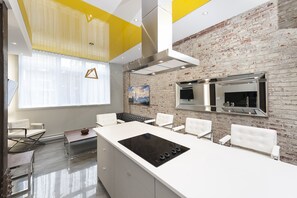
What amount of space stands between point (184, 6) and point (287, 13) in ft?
5.25

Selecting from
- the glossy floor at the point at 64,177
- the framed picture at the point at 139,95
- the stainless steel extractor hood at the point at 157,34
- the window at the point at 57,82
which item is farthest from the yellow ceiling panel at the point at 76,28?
the glossy floor at the point at 64,177

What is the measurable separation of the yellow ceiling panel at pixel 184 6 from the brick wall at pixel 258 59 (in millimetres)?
984

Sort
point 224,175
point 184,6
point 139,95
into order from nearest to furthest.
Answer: point 224,175
point 184,6
point 139,95

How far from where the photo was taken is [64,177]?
2406 mm

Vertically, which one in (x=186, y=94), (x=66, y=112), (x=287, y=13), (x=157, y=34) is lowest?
(x=66, y=112)

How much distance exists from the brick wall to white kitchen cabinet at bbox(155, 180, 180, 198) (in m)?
2.35

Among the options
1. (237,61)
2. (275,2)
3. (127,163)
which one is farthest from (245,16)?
Answer: (127,163)

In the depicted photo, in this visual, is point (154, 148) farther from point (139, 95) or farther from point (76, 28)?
point (139, 95)

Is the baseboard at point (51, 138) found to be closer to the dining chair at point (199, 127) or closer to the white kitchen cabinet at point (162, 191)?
the dining chair at point (199, 127)

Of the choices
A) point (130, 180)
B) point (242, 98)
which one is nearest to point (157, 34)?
point (130, 180)

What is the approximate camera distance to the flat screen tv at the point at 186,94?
11.0 ft

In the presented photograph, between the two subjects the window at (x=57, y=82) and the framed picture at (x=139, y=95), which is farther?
the framed picture at (x=139, y=95)

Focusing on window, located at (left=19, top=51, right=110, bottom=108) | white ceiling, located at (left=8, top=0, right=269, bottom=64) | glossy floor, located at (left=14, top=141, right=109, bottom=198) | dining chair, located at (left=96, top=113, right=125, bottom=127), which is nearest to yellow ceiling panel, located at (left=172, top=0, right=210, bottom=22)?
white ceiling, located at (left=8, top=0, right=269, bottom=64)

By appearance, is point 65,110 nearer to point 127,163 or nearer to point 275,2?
point 127,163
